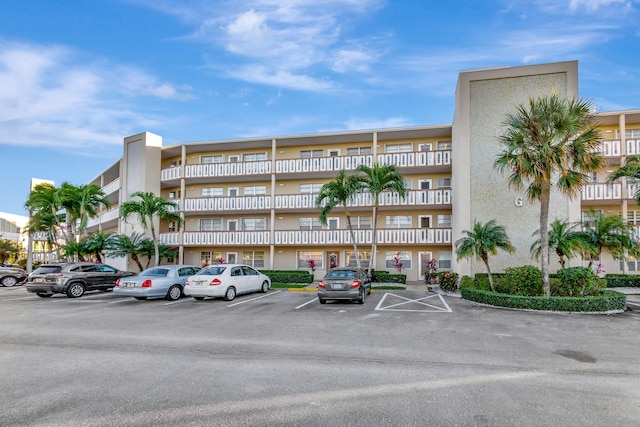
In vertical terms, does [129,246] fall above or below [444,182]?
below

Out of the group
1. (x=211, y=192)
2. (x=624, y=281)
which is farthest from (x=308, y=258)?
(x=624, y=281)

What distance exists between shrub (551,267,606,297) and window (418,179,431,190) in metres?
13.3

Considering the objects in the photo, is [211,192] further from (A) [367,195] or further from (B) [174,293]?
(B) [174,293]

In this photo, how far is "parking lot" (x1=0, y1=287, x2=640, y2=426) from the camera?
4.89 metres

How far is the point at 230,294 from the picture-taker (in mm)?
16578

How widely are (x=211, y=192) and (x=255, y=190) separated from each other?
3.78 meters

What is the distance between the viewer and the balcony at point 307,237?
25.5m

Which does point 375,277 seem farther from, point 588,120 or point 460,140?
point 588,120

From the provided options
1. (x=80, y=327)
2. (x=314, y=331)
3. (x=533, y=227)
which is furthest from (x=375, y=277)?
(x=80, y=327)

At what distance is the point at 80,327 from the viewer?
1081 centimetres

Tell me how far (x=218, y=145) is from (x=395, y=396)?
27.7m

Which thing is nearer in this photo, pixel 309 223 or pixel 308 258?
pixel 308 258

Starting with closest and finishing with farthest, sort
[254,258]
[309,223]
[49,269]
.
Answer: [49,269] < [309,223] < [254,258]

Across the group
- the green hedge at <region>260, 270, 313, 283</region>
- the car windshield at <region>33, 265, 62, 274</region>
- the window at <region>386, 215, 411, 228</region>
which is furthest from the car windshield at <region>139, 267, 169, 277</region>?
the window at <region>386, 215, 411, 228</region>
